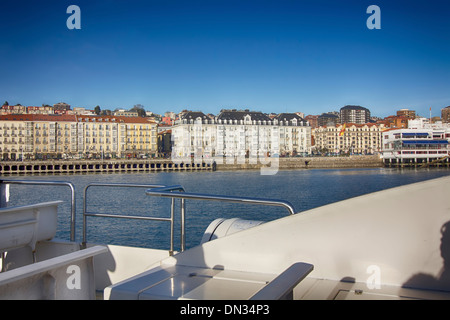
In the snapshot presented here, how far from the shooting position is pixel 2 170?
6594 cm

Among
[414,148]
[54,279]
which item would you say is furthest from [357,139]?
[54,279]

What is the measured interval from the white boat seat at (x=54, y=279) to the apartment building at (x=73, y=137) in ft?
303

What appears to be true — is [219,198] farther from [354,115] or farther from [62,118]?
[354,115]

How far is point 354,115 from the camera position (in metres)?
196

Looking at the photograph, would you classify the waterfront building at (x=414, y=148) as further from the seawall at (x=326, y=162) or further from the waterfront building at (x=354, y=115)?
the waterfront building at (x=354, y=115)

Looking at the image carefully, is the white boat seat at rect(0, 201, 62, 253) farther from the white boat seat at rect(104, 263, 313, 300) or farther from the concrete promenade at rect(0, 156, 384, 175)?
the concrete promenade at rect(0, 156, 384, 175)

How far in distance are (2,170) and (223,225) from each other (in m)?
72.5

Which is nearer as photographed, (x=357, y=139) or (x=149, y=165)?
(x=149, y=165)

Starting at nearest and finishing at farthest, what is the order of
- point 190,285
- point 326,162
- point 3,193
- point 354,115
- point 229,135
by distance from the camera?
point 190,285, point 3,193, point 326,162, point 229,135, point 354,115

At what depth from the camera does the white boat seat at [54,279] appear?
1.90 m

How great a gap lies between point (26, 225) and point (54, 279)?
5.98 feet

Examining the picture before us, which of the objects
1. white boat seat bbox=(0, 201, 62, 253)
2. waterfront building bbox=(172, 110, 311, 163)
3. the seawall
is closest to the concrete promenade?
the seawall

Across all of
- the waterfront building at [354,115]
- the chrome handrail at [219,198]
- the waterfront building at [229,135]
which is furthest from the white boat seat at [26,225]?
the waterfront building at [354,115]
